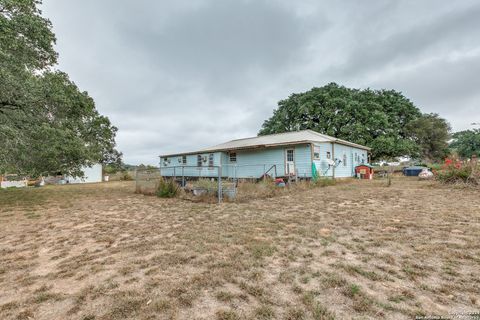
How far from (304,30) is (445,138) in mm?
24258

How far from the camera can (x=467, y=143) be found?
32.0 m

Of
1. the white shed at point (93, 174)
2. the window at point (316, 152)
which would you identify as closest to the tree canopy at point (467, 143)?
the window at point (316, 152)

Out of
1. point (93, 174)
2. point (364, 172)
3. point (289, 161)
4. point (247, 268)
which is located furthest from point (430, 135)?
point (93, 174)

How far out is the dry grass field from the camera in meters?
1.98

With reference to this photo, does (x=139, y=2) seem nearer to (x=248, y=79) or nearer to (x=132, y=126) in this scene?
(x=248, y=79)

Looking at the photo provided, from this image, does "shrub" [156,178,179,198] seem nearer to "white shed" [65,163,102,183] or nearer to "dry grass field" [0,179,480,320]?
"dry grass field" [0,179,480,320]

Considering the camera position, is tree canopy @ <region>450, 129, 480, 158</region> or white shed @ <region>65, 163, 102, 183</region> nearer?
white shed @ <region>65, 163, 102, 183</region>

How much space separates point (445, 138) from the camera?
2541 cm

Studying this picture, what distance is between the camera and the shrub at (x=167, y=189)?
987 cm

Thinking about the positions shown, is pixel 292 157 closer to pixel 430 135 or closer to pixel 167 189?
pixel 167 189

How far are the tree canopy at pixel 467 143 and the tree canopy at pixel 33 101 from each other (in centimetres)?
4412

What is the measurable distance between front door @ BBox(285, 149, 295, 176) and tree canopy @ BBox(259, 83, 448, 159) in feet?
36.7

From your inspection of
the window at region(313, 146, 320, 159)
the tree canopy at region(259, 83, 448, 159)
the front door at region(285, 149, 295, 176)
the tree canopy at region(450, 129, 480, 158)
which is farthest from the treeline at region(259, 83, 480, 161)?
the front door at region(285, 149, 295, 176)

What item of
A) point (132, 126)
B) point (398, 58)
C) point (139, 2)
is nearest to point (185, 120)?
point (132, 126)
